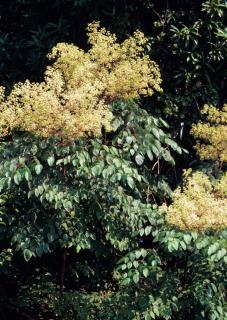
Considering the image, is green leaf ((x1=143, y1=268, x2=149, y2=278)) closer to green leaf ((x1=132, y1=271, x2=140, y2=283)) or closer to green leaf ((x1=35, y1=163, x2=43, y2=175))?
green leaf ((x1=132, y1=271, x2=140, y2=283))

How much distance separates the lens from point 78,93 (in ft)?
13.5

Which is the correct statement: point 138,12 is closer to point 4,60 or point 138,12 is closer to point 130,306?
point 4,60

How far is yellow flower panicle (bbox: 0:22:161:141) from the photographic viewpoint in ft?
13.3

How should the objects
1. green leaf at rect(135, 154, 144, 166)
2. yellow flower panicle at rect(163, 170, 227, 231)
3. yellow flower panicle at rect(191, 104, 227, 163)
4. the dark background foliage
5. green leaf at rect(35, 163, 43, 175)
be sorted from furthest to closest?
yellow flower panicle at rect(191, 104, 227, 163)
green leaf at rect(135, 154, 144, 166)
the dark background foliage
green leaf at rect(35, 163, 43, 175)
yellow flower panicle at rect(163, 170, 227, 231)

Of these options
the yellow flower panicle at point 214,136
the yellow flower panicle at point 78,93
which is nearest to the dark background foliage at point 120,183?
the yellow flower panicle at point 78,93

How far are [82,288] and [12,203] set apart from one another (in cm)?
148

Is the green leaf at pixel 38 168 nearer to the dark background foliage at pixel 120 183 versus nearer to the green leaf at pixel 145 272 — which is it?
the dark background foliage at pixel 120 183

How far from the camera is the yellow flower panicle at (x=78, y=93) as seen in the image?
160 inches

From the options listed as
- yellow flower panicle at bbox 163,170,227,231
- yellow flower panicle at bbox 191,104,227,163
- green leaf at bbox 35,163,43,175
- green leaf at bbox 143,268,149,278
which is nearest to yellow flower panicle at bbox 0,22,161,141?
green leaf at bbox 35,163,43,175

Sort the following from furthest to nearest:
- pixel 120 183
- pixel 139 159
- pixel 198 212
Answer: pixel 120 183
pixel 139 159
pixel 198 212

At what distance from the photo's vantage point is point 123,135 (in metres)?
4.51

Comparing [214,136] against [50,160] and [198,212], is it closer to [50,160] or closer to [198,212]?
[198,212]

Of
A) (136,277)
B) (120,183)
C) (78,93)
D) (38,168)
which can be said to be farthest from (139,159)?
(136,277)

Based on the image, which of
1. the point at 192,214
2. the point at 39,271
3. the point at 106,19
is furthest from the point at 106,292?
the point at 106,19
